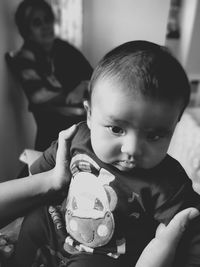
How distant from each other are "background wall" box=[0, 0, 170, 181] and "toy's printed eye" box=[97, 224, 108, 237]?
3.19ft

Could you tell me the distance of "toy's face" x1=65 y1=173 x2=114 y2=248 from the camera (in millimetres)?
634

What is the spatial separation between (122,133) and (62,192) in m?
0.28

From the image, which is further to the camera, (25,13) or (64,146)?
(25,13)

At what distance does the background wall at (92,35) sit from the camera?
1.53 metres

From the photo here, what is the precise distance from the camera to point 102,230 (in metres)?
0.63

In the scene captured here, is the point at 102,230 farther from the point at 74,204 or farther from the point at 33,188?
the point at 33,188

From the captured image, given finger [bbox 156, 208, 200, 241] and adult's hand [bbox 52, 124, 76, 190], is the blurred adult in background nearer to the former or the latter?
adult's hand [bbox 52, 124, 76, 190]

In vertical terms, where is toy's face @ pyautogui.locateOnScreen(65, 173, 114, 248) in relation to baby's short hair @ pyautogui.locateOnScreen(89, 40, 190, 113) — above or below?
below

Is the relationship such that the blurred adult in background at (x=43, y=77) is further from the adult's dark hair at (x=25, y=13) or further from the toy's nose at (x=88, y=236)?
the toy's nose at (x=88, y=236)

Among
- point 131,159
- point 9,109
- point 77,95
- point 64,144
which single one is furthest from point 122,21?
point 131,159

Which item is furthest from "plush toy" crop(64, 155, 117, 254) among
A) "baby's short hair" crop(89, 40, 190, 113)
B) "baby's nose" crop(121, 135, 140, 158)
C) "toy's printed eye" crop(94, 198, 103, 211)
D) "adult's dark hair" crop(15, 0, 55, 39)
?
"adult's dark hair" crop(15, 0, 55, 39)

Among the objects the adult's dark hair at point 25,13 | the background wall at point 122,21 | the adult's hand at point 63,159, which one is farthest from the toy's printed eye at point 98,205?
the background wall at point 122,21

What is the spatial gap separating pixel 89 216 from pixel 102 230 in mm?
40

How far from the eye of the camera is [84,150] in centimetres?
69
